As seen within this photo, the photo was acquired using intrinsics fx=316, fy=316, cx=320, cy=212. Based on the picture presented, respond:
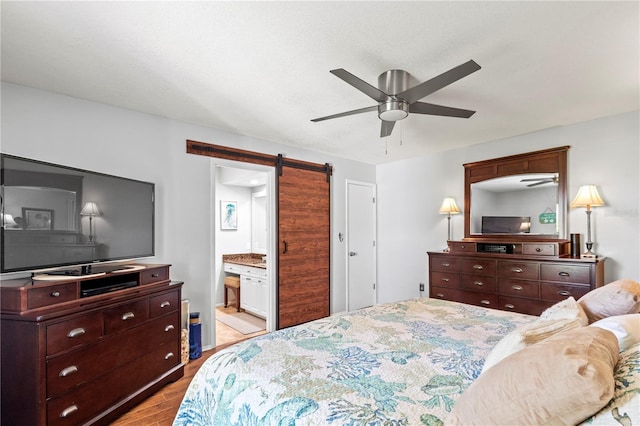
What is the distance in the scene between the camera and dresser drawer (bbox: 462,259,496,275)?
3.59 meters

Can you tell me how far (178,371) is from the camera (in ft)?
9.07

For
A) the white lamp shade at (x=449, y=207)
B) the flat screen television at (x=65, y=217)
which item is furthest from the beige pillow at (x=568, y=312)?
the flat screen television at (x=65, y=217)

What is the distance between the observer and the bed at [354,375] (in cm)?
106

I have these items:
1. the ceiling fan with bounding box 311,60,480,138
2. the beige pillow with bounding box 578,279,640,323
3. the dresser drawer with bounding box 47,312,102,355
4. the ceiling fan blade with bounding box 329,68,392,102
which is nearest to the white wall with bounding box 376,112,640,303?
the beige pillow with bounding box 578,279,640,323

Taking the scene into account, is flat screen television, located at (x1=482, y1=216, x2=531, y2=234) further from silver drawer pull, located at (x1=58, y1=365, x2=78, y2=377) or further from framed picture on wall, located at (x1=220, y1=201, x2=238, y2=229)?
silver drawer pull, located at (x1=58, y1=365, x2=78, y2=377)

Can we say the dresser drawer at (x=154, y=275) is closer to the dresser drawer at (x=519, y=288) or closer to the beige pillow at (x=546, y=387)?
the beige pillow at (x=546, y=387)

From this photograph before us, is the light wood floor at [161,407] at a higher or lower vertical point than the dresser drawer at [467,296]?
lower

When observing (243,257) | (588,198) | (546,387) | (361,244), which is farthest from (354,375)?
(243,257)

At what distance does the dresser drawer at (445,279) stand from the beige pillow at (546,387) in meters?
3.03

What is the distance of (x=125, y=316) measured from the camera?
2.29 m

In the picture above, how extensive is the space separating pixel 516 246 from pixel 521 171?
3.15 feet

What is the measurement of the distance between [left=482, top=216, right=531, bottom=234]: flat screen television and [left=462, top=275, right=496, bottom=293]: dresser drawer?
718mm

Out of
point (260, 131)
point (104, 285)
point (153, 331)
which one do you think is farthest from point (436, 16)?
point (153, 331)

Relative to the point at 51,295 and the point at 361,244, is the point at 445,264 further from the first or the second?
the point at 51,295
